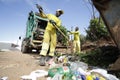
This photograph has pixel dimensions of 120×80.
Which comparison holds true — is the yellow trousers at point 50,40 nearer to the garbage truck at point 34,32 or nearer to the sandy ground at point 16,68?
the sandy ground at point 16,68

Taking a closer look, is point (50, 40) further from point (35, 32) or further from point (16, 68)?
Result: point (35, 32)

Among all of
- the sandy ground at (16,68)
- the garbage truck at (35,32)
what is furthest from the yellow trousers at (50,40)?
the garbage truck at (35,32)

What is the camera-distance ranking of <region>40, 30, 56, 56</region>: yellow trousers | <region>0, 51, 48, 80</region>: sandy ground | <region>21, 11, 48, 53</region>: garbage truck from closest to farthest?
<region>0, 51, 48, 80</region>: sandy ground → <region>40, 30, 56, 56</region>: yellow trousers → <region>21, 11, 48, 53</region>: garbage truck

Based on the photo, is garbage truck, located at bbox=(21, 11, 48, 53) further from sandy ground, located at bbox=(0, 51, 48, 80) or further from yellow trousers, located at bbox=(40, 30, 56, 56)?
yellow trousers, located at bbox=(40, 30, 56, 56)

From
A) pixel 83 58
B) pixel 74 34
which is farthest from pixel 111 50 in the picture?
pixel 74 34

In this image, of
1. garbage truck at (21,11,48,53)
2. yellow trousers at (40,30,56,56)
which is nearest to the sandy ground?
yellow trousers at (40,30,56,56)

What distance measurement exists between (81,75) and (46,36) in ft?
8.88

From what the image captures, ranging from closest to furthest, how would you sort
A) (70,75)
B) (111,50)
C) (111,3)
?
(70,75), (111,3), (111,50)

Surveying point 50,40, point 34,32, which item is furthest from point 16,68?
point 34,32

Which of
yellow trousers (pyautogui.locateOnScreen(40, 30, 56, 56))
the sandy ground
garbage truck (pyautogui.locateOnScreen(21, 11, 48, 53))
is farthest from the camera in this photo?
garbage truck (pyautogui.locateOnScreen(21, 11, 48, 53))

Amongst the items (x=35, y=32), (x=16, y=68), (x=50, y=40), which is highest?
(x=35, y=32)

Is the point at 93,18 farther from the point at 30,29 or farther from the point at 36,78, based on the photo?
the point at 36,78

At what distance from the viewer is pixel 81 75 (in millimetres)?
3760

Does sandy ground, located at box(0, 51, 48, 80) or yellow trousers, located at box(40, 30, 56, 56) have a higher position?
yellow trousers, located at box(40, 30, 56, 56)
